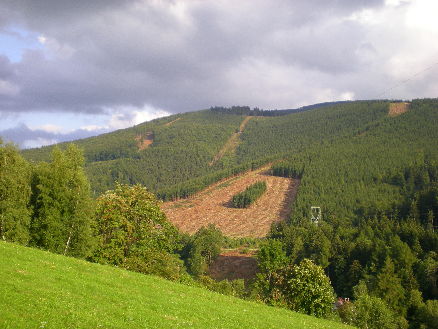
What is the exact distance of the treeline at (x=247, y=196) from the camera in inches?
5709

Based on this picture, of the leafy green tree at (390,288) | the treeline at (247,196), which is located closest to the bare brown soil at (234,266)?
the leafy green tree at (390,288)

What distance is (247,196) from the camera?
14588cm

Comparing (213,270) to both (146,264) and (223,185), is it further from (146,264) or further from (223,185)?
(223,185)

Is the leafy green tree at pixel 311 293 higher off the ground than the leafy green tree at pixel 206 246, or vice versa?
the leafy green tree at pixel 311 293

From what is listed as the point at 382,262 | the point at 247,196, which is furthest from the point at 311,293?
the point at 247,196

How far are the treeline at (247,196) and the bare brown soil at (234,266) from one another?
51.3 metres

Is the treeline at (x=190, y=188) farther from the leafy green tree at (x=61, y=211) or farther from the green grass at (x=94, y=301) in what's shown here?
the green grass at (x=94, y=301)

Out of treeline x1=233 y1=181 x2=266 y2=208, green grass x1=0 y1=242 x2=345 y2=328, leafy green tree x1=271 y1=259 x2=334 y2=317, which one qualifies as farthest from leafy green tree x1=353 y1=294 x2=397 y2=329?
treeline x1=233 y1=181 x2=266 y2=208

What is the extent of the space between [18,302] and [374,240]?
73.6 meters

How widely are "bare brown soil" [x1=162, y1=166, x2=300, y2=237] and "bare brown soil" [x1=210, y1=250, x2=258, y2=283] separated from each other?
911 inches

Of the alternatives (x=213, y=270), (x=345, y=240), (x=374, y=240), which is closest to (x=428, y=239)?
(x=374, y=240)

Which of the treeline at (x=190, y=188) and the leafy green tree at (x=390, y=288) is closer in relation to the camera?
the leafy green tree at (x=390, y=288)

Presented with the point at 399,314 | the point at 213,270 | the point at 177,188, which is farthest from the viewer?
the point at 177,188

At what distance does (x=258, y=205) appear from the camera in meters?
144
